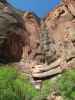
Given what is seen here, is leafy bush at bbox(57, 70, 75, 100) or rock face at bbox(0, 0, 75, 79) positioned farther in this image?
rock face at bbox(0, 0, 75, 79)

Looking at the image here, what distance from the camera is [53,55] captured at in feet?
39.4

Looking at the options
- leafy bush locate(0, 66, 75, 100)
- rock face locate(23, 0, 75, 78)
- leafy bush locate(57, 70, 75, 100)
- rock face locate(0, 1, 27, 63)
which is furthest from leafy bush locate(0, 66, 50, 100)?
rock face locate(0, 1, 27, 63)

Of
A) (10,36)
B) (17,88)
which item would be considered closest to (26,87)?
(17,88)

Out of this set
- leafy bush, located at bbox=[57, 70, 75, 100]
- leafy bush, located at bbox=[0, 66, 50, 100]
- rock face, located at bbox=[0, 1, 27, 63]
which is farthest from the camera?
rock face, located at bbox=[0, 1, 27, 63]

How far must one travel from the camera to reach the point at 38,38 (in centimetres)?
1326

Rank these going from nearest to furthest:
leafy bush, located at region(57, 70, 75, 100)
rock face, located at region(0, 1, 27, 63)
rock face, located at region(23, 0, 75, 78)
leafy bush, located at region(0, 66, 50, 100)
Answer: leafy bush, located at region(57, 70, 75, 100), leafy bush, located at region(0, 66, 50, 100), rock face, located at region(23, 0, 75, 78), rock face, located at region(0, 1, 27, 63)

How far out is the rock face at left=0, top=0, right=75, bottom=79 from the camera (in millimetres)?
11602

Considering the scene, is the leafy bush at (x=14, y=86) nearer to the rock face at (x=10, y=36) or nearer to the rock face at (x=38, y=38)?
the rock face at (x=38, y=38)

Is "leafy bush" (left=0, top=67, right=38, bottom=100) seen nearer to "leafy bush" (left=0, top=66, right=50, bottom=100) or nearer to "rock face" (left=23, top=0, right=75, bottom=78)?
"leafy bush" (left=0, top=66, right=50, bottom=100)

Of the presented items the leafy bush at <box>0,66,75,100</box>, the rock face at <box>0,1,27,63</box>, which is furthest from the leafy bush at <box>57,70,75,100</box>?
the rock face at <box>0,1,27,63</box>

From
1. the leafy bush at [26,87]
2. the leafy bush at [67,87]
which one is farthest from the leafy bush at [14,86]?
the leafy bush at [67,87]

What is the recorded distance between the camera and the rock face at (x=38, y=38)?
457 inches

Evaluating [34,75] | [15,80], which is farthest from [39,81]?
[15,80]

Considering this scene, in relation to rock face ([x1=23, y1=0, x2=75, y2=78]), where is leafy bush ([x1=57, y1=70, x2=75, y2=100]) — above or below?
below
